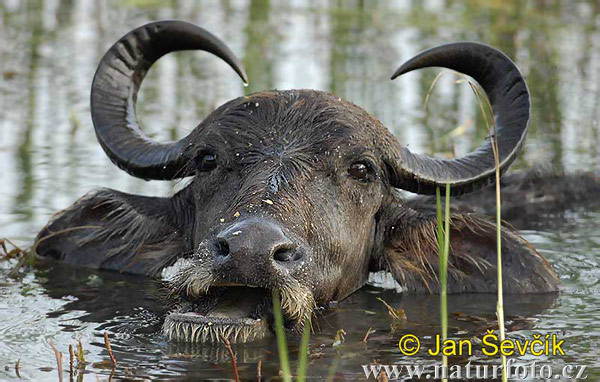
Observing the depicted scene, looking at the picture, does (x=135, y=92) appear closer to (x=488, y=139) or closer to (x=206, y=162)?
(x=206, y=162)

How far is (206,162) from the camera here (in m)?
6.86

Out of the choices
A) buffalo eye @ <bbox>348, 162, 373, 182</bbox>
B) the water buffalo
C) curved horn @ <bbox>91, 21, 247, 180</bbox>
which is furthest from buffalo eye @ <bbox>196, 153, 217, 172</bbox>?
buffalo eye @ <bbox>348, 162, 373, 182</bbox>

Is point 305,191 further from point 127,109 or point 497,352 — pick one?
point 127,109

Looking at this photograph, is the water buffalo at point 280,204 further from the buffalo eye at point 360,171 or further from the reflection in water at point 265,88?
the reflection in water at point 265,88

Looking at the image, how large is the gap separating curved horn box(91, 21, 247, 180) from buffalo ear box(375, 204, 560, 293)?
1.37 m

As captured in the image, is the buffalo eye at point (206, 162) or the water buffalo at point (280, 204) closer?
the water buffalo at point (280, 204)

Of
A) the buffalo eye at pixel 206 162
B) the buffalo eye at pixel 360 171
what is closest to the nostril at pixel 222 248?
the buffalo eye at pixel 206 162

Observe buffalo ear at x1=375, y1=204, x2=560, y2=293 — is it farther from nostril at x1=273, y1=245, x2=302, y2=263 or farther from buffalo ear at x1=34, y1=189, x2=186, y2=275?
nostril at x1=273, y1=245, x2=302, y2=263

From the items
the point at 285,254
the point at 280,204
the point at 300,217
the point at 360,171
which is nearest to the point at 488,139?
the point at 360,171

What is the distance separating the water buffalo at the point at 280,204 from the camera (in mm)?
5906

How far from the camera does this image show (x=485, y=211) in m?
9.32

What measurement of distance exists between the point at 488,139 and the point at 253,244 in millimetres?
2457

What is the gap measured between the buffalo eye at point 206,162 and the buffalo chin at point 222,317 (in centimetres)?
108

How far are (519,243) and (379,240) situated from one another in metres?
0.88
